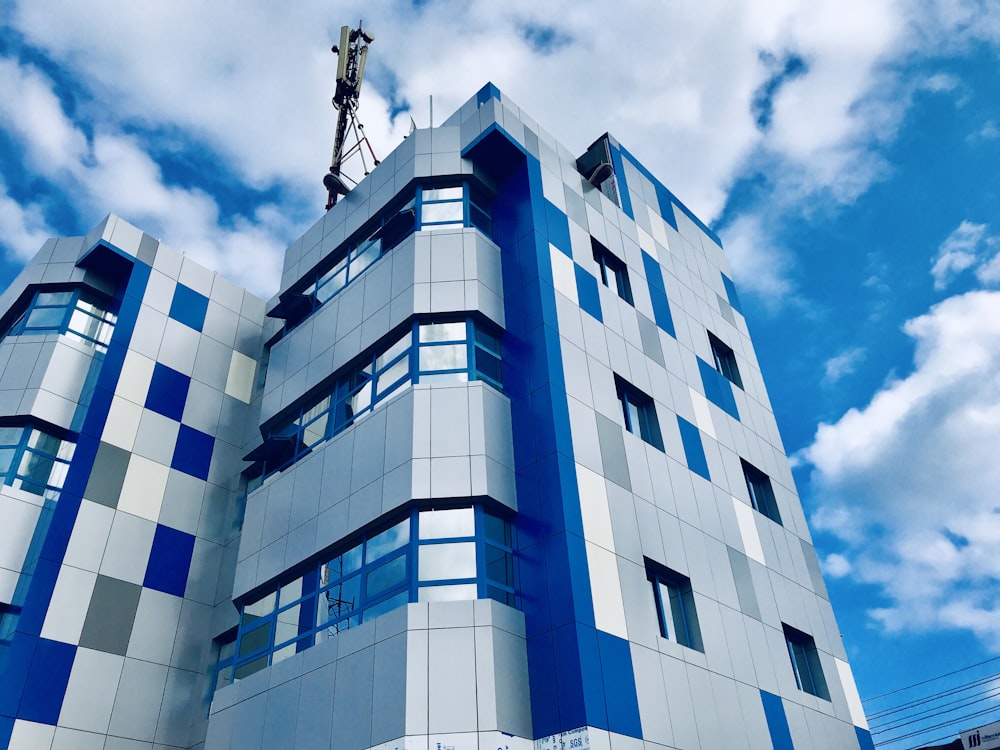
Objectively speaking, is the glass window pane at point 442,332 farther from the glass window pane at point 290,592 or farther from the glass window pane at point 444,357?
the glass window pane at point 290,592

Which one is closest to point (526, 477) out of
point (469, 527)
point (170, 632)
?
point (469, 527)

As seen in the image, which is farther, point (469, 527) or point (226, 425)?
point (226, 425)

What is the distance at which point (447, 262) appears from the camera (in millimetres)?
21859

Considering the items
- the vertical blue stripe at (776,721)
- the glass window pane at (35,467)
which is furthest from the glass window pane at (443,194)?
the vertical blue stripe at (776,721)

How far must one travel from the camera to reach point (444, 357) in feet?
66.8

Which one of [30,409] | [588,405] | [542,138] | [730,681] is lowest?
[730,681]

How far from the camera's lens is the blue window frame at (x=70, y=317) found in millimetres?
25578

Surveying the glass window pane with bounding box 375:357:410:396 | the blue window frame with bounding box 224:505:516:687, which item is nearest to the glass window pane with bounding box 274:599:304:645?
the blue window frame with bounding box 224:505:516:687

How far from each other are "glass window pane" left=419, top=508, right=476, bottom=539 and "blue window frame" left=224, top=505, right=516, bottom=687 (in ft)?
0.07

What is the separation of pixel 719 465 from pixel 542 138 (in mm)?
11790

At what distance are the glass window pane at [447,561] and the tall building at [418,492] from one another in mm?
50

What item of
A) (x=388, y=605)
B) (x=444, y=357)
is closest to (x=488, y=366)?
(x=444, y=357)

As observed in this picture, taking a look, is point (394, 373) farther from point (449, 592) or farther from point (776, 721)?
point (776, 721)

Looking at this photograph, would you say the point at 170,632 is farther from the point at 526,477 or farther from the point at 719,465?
the point at 719,465
